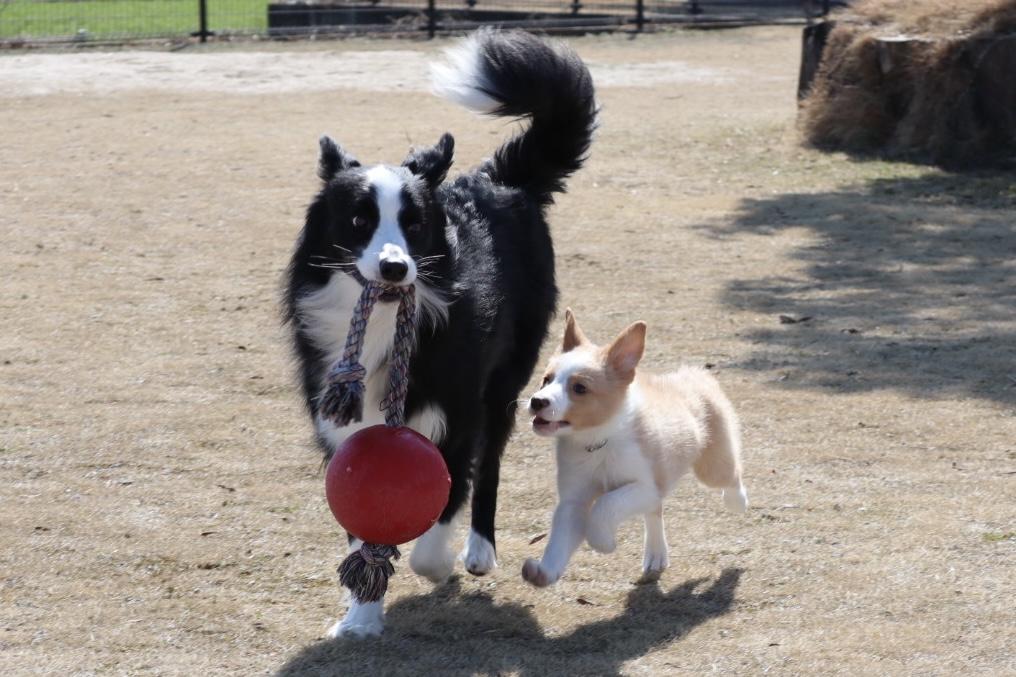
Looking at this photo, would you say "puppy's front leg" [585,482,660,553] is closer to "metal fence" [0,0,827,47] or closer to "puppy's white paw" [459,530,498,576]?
"puppy's white paw" [459,530,498,576]

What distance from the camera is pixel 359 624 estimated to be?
3557 millimetres

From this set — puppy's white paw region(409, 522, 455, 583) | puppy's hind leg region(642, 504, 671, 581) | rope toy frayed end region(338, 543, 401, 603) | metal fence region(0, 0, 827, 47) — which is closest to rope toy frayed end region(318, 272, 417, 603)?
rope toy frayed end region(338, 543, 401, 603)

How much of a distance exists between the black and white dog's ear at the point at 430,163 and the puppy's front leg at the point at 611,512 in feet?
3.12

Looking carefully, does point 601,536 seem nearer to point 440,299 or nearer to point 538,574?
point 538,574

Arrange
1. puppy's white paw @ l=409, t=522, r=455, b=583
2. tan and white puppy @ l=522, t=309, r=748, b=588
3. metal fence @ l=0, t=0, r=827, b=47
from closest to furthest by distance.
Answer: tan and white puppy @ l=522, t=309, r=748, b=588, puppy's white paw @ l=409, t=522, r=455, b=583, metal fence @ l=0, t=0, r=827, b=47

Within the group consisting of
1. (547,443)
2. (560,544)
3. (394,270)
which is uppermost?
(394,270)

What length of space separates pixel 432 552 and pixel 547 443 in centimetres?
133

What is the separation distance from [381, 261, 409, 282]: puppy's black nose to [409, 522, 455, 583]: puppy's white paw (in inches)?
32.4

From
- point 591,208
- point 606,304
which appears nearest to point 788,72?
point 591,208

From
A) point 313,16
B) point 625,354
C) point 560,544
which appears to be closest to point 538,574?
point 560,544

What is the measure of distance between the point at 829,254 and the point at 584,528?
4792 mm

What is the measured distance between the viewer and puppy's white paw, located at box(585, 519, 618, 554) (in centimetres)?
363

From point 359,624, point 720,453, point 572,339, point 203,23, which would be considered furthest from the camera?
point 203,23

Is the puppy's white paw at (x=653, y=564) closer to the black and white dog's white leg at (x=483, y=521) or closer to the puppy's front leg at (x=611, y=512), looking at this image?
the puppy's front leg at (x=611, y=512)
